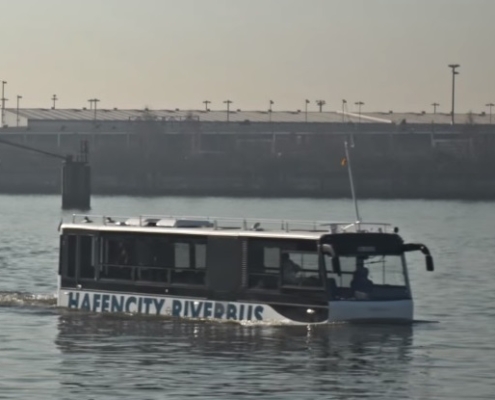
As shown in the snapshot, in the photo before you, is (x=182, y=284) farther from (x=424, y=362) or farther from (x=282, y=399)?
(x=282, y=399)

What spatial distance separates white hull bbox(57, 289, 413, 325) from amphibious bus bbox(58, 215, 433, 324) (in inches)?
1.0

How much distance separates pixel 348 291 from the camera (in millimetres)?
48469

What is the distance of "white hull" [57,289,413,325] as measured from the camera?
158ft

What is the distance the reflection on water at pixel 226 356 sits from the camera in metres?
40.2

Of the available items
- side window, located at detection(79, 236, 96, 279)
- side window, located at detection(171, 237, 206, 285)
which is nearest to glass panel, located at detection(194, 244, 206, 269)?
side window, located at detection(171, 237, 206, 285)

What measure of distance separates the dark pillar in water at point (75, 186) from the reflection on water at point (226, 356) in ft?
357

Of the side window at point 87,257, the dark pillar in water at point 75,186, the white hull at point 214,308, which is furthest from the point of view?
the dark pillar in water at point 75,186

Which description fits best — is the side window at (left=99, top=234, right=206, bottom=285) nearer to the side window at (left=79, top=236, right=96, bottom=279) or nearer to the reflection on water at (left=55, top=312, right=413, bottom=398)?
the side window at (left=79, top=236, right=96, bottom=279)

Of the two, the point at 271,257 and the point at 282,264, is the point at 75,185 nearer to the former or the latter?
the point at 271,257

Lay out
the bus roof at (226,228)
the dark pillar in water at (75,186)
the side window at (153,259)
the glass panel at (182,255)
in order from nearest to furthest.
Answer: the bus roof at (226,228), the side window at (153,259), the glass panel at (182,255), the dark pillar in water at (75,186)

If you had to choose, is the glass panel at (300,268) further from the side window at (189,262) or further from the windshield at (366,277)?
the side window at (189,262)

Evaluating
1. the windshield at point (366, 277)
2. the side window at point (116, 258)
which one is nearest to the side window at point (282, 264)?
the windshield at point (366, 277)

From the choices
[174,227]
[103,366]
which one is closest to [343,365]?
[103,366]

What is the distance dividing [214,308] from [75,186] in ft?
376
